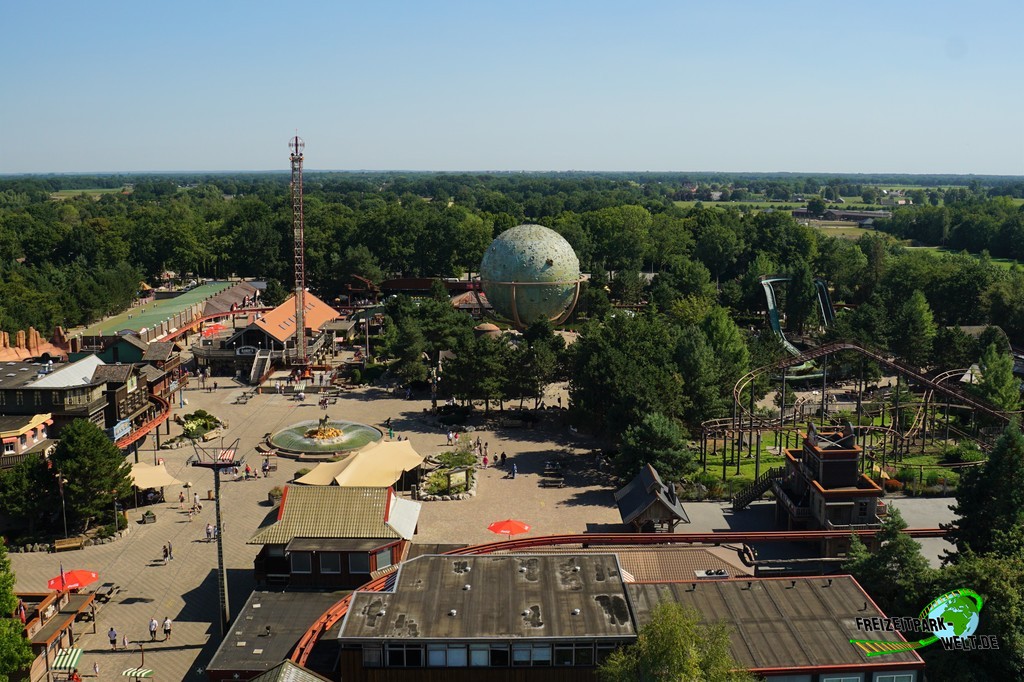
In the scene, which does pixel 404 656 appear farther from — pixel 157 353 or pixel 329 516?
pixel 157 353

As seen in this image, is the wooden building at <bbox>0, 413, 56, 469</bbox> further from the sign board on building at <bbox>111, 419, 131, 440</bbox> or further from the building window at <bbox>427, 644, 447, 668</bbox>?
the building window at <bbox>427, 644, 447, 668</bbox>

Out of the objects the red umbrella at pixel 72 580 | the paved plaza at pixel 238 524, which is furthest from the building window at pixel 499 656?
the red umbrella at pixel 72 580

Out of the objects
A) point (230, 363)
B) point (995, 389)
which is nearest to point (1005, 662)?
point (995, 389)

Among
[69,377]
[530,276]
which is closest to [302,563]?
[69,377]

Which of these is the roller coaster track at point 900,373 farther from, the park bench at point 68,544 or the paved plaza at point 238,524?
the park bench at point 68,544

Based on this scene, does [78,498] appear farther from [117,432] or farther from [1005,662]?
[1005,662]

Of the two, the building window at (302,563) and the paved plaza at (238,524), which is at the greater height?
the building window at (302,563)

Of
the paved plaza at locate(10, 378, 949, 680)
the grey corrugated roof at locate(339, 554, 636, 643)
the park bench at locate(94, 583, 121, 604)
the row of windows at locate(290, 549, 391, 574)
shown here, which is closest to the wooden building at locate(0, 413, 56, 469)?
the paved plaza at locate(10, 378, 949, 680)
